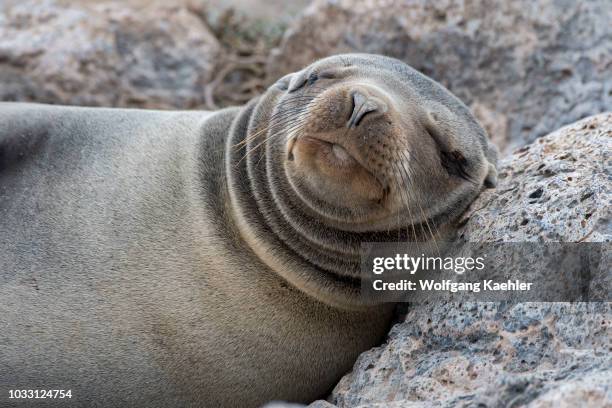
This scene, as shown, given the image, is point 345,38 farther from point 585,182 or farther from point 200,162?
point 585,182

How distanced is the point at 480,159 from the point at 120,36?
4473 mm

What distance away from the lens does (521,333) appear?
328cm

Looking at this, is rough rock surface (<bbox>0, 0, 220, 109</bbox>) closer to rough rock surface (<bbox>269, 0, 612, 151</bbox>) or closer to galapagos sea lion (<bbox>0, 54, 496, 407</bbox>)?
rough rock surface (<bbox>269, 0, 612, 151</bbox>)

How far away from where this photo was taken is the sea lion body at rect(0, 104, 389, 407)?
12.8 ft

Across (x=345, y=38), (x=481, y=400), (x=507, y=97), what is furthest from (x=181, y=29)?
(x=481, y=400)

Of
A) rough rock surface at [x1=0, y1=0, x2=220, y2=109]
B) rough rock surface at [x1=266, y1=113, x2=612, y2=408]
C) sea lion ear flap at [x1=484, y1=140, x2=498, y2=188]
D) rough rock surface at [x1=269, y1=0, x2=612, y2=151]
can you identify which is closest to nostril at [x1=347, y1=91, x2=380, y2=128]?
rough rock surface at [x1=266, y1=113, x2=612, y2=408]

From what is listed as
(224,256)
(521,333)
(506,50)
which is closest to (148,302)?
(224,256)

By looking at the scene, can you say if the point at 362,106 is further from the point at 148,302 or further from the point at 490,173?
Result: the point at 148,302

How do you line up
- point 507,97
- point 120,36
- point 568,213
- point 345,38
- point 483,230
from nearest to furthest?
point 568,213, point 483,230, point 507,97, point 345,38, point 120,36

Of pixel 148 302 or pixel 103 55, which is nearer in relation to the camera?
pixel 148 302

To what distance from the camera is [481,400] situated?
2.75m

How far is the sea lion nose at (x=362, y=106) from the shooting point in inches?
136

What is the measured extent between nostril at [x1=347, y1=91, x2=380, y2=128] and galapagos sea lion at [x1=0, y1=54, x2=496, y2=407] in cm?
16

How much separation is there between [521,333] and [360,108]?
109 centimetres
